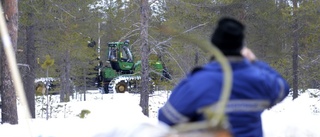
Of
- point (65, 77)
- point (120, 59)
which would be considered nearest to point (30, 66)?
point (65, 77)

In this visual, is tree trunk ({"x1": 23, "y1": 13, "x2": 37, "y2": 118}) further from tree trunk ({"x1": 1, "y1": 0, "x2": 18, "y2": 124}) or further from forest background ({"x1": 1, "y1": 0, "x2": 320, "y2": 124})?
tree trunk ({"x1": 1, "y1": 0, "x2": 18, "y2": 124})

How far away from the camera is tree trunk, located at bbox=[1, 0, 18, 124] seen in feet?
33.9

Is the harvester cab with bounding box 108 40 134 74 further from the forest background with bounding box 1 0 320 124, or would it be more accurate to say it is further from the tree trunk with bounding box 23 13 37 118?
the tree trunk with bounding box 23 13 37 118

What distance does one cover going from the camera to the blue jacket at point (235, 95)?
207 centimetres

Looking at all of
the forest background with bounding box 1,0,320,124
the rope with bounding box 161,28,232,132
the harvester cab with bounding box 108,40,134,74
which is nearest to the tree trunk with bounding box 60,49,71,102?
the harvester cab with bounding box 108,40,134,74

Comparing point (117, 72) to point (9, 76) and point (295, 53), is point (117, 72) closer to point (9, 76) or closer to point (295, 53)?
point (295, 53)

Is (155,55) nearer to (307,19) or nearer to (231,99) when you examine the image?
(307,19)

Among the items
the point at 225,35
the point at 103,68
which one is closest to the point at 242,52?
the point at 225,35

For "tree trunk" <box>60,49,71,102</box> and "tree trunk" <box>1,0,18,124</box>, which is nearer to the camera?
"tree trunk" <box>1,0,18,124</box>

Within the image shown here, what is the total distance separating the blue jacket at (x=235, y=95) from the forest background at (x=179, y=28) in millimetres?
10704

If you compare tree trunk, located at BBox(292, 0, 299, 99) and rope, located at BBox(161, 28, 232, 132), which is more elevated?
tree trunk, located at BBox(292, 0, 299, 99)

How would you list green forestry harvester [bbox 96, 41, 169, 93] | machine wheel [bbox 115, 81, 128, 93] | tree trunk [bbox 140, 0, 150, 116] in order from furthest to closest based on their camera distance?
machine wheel [bbox 115, 81, 128, 93] < green forestry harvester [bbox 96, 41, 169, 93] < tree trunk [bbox 140, 0, 150, 116]

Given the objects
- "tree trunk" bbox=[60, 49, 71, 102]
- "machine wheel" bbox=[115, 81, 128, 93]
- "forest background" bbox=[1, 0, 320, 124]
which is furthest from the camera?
"machine wheel" bbox=[115, 81, 128, 93]

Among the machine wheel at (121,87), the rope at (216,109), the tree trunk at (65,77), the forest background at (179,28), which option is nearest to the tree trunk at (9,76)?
the forest background at (179,28)
